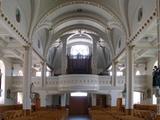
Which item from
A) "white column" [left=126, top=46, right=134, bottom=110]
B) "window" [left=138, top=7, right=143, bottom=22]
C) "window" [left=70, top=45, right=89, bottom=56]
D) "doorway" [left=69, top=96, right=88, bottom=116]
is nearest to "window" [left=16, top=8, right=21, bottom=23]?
"window" [left=138, top=7, right=143, bottom=22]

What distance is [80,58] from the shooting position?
35.5 meters

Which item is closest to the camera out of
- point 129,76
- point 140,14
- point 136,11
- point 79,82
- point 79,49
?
point 140,14

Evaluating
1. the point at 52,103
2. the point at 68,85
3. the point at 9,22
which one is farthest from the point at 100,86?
the point at 9,22

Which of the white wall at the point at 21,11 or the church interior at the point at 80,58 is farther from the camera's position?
the church interior at the point at 80,58

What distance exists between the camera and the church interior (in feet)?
57.2

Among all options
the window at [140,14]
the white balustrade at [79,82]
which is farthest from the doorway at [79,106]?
the window at [140,14]

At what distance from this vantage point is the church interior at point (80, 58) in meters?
17.4

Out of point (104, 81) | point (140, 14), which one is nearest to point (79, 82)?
point (104, 81)

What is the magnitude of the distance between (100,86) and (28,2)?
1326cm

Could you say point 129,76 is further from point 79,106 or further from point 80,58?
point 79,106

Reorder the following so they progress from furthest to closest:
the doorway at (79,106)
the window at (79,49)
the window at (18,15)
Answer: the window at (79,49), the doorway at (79,106), the window at (18,15)

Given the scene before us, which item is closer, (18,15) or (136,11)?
(18,15)

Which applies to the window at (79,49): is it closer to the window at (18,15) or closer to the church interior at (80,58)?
the church interior at (80,58)

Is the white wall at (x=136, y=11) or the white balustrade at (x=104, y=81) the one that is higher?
the white wall at (x=136, y=11)
